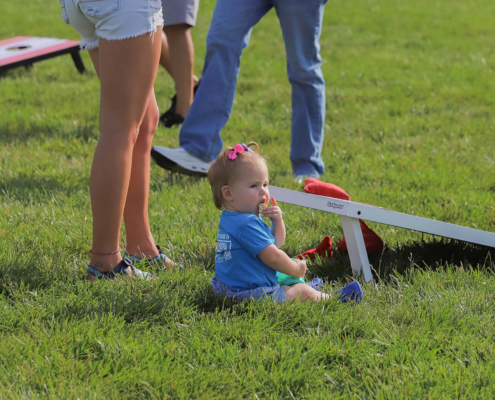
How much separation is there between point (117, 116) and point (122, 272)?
67 cm

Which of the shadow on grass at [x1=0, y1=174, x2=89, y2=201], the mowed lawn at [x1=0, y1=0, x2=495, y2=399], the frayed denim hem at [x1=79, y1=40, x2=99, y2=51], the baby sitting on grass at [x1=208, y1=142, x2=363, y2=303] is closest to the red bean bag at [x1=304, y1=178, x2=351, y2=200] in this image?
the mowed lawn at [x1=0, y1=0, x2=495, y2=399]

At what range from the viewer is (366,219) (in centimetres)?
A: 274

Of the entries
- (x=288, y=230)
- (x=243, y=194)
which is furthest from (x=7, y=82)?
(x=243, y=194)

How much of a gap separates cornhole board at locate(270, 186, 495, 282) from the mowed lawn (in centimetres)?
13

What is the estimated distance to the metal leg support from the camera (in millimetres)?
2795

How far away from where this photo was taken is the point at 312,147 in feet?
14.6

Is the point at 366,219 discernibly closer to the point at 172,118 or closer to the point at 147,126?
the point at 147,126

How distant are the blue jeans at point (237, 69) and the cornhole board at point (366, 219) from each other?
1.57 meters

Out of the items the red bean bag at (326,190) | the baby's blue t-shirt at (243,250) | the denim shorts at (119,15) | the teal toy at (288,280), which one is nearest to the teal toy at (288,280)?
the teal toy at (288,280)

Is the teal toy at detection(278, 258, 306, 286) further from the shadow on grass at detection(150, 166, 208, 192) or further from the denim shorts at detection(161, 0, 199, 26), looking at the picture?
the denim shorts at detection(161, 0, 199, 26)

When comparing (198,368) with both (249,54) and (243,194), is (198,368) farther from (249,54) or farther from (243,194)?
(249,54)

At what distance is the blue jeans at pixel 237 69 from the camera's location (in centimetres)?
418

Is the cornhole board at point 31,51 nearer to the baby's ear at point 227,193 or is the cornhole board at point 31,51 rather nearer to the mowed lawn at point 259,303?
the mowed lawn at point 259,303

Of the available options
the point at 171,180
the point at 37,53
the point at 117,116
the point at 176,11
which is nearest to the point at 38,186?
the point at 171,180
